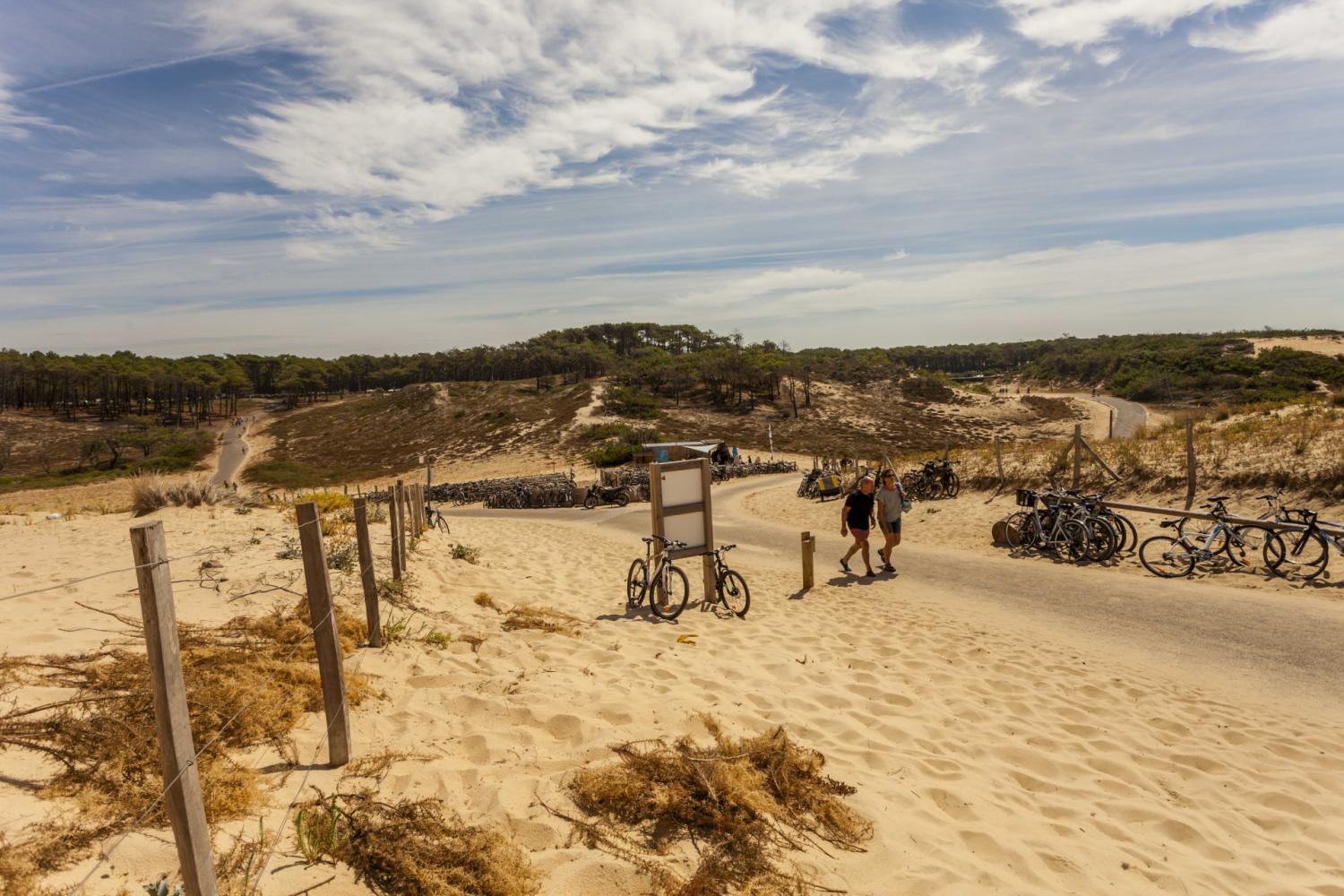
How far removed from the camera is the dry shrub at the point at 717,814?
329cm

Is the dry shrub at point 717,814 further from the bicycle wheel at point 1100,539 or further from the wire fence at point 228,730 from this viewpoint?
the bicycle wheel at point 1100,539

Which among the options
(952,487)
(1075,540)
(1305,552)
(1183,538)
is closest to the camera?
(1305,552)

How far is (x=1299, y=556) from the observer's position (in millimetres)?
10586

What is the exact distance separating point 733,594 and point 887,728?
4335mm

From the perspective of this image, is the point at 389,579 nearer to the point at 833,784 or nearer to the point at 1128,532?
the point at 833,784

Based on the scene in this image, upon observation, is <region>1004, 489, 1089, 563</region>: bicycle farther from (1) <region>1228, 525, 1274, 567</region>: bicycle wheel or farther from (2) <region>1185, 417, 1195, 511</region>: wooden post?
(2) <region>1185, 417, 1195, 511</region>: wooden post

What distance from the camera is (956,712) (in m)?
5.86

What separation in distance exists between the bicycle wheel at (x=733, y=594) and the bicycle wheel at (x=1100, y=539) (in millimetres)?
6912

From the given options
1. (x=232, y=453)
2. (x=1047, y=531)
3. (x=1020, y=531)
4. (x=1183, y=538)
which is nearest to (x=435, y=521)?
(x=1020, y=531)

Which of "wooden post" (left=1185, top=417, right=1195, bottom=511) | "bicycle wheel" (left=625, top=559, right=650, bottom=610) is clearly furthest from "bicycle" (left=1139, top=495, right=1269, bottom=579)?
"bicycle wheel" (left=625, top=559, right=650, bottom=610)

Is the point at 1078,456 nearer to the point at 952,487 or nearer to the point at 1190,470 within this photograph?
the point at 1190,470

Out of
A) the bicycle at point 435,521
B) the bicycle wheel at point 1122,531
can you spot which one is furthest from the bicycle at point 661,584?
the bicycle at point 435,521

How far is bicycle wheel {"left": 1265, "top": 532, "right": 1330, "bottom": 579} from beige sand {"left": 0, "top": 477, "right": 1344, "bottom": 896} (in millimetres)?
4281

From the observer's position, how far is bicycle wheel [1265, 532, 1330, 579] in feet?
32.5
